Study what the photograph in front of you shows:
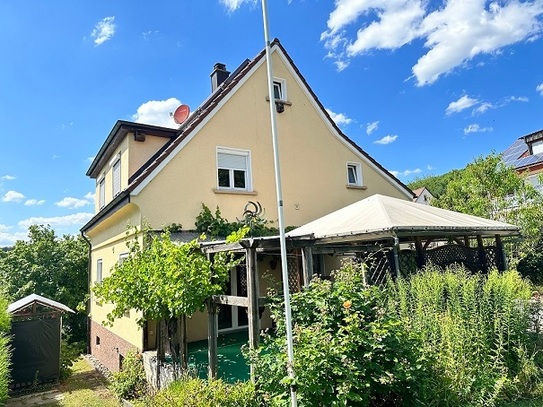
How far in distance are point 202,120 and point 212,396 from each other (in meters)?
11.4

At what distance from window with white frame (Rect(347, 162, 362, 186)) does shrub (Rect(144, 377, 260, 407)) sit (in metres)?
15.7

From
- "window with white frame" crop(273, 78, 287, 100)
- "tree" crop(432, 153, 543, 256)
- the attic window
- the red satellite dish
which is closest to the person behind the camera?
"window with white frame" crop(273, 78, 287, 100)

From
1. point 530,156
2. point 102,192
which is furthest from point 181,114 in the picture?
point 530,156

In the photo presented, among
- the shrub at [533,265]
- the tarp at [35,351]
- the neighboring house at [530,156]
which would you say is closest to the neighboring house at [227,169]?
the tarp at [35,351]

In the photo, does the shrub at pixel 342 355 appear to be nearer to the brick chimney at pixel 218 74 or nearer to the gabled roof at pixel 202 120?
the gabled roof at pixel 202 120

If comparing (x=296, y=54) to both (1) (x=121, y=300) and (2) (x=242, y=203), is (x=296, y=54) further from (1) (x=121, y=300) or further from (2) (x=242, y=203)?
(1) (x=121, y=300)

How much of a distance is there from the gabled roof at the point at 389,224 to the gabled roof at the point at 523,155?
30.5m

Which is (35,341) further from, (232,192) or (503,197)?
(503,197)

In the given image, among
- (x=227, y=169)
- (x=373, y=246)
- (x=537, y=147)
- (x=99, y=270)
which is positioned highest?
(x=537, y=147)

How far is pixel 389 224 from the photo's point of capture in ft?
34.9

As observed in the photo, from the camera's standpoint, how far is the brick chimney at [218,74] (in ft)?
70.0

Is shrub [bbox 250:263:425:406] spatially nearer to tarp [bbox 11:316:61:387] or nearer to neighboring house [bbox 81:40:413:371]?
neighboring house [bbox 81:40:413:371]

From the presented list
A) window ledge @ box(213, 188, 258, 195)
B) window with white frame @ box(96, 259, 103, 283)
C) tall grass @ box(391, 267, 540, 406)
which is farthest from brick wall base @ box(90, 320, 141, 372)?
tall grass @ box(391, 267, 540, 406)

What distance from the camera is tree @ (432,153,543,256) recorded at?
2309 centimetres
